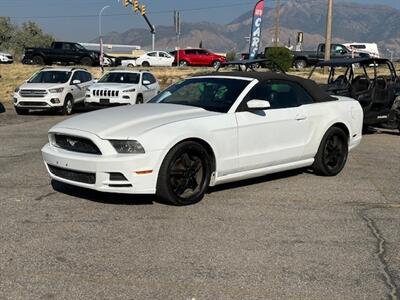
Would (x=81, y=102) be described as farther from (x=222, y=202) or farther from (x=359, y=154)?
(x=222, y=202)

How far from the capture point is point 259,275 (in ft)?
14.5

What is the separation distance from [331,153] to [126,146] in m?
3.48

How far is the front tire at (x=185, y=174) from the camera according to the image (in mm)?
6117

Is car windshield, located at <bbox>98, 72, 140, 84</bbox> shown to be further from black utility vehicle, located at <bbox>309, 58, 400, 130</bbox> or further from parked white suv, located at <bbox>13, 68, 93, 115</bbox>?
black utility vehicle, located at <bbox>309, 58, 400, 130</bbox>

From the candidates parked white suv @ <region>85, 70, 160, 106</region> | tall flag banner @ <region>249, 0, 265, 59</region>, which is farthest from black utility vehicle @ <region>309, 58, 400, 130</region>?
tall flag banner @ <region>249, 0, 265, 59</region>

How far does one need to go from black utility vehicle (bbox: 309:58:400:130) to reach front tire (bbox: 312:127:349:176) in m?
4.63

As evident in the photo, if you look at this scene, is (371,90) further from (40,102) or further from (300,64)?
(300,64)

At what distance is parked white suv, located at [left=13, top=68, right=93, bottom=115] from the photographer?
18281 millimetres

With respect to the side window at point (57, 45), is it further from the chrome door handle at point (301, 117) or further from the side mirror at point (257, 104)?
the side mirror at point (257, 104)

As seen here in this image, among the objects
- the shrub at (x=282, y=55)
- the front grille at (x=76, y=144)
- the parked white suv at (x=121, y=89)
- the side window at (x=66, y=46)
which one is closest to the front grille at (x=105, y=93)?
the parked white suv at (x=121, y=89)

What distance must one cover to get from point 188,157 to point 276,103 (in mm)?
1711

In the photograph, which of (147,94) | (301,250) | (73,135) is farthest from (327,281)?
(147,94)

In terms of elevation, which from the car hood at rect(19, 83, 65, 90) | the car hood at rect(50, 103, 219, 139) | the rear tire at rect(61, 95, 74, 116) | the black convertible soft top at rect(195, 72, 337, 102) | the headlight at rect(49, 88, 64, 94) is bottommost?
the rear tire at rect(61, 95, 74, 116)

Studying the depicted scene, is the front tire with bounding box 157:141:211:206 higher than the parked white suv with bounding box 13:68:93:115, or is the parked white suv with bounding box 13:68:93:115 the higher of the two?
the front tire with bounding box 157:141:211:206
